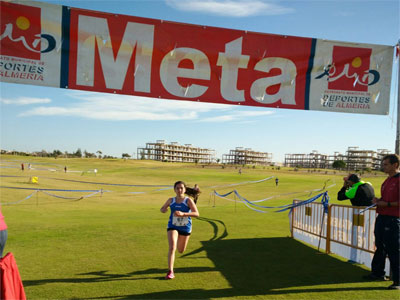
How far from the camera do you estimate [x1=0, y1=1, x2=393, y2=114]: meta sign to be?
6.48m

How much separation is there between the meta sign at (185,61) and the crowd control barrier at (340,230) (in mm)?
2564

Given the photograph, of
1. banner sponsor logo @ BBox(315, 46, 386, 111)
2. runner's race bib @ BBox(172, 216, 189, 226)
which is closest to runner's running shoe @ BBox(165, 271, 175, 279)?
runner's race bib @ BBox(172, 216, 189, 226)

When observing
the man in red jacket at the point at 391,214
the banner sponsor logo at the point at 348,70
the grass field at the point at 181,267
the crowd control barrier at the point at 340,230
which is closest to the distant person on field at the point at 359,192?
the crowd control barrier at the point at 340,230

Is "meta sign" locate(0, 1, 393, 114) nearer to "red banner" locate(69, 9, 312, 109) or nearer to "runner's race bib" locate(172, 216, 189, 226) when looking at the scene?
"red banner" locate(69, 9, 312, 109)

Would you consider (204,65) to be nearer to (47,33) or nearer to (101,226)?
(47,33)

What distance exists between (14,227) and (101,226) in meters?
3.05

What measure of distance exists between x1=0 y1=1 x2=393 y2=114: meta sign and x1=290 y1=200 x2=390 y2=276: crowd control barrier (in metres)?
2.56

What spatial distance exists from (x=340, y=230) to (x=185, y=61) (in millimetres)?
5657

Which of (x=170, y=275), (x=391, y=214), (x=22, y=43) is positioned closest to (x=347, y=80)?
(x=391, y=214)

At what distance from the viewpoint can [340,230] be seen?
8.30 m

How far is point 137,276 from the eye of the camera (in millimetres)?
6484

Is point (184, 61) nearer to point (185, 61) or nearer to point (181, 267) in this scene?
point (185, 61)

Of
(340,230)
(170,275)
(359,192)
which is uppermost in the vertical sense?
(359,192)

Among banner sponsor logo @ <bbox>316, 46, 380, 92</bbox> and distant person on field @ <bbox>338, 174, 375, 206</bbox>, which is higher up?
banner sponsor logo @ <bbox>316, 46, 380, 92</bbox>
